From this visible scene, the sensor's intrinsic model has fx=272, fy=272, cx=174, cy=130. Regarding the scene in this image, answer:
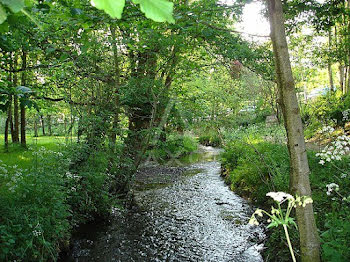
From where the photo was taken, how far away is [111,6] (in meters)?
0.59

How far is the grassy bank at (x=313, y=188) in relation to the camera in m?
2.89

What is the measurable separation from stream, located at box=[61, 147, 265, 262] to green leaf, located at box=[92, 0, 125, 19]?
171 inches

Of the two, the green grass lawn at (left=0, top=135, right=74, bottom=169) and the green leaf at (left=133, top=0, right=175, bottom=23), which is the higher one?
the green leaf at (left=133, top=0, right=175, bottom=23)

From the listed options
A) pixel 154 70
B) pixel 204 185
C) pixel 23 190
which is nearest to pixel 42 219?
pixel 23 190

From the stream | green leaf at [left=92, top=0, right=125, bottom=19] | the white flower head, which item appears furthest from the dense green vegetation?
the white flower head

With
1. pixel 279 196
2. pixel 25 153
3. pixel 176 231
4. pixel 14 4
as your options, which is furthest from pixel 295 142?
pixel 25 153

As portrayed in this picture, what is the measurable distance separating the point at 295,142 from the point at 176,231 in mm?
3360

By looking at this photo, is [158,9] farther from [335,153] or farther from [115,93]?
[115,93]

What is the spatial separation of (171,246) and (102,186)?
194 cm

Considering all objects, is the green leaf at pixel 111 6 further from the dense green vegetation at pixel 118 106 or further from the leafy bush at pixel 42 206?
the leafy bush at pixel 42 206

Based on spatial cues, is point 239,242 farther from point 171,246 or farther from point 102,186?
point 102,186

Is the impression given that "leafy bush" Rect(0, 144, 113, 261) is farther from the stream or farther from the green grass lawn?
the stream

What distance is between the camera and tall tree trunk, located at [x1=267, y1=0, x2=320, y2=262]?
274 cm

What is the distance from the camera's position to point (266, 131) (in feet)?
36.6
